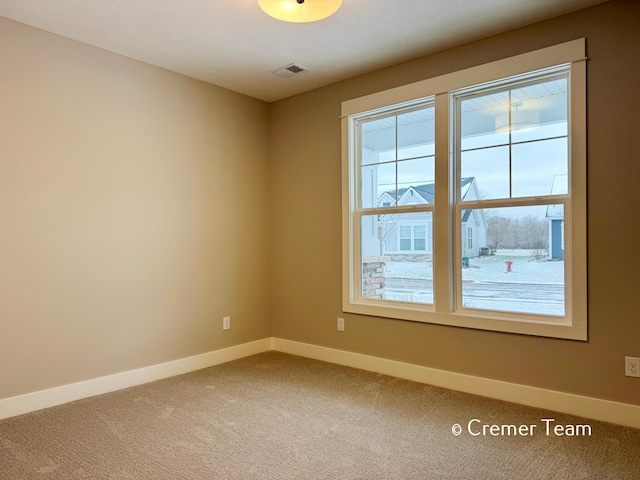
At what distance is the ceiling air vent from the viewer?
144 inches

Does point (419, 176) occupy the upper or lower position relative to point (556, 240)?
upper

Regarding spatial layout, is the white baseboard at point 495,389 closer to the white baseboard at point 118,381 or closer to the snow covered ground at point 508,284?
the snow covered ground at point 508,284

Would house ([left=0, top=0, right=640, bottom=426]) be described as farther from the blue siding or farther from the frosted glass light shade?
the frosted glass light shade

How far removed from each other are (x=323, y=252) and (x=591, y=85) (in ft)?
8.13

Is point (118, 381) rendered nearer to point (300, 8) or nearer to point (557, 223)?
point (300, 8)

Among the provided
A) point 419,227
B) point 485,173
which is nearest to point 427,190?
point 419,227

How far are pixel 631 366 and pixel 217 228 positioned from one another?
3.36 m

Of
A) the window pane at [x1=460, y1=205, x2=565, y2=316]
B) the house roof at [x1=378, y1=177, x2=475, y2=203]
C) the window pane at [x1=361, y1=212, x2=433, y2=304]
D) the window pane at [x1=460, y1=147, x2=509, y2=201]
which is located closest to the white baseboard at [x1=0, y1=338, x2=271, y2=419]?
the window pane at [x1=361, y1=212, x2=433, y2=304]

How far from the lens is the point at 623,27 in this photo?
2.67 metres

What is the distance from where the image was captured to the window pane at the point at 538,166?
296cm

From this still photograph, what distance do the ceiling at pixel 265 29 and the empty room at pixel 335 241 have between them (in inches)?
0.9

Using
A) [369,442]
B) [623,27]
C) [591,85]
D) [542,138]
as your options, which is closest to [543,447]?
[369,442]

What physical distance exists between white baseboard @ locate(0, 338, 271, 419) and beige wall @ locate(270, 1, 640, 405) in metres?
0.62

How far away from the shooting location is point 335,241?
409cm
